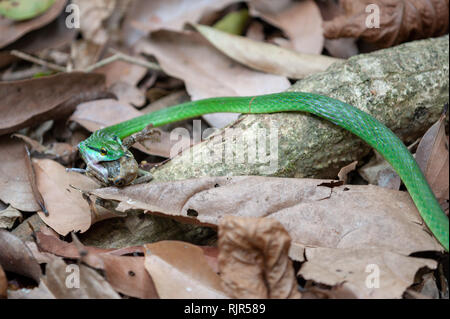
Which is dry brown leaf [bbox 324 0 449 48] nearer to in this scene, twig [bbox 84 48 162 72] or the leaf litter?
the leaf litter

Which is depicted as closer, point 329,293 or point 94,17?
point 329,293

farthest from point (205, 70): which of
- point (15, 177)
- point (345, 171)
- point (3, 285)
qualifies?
point (3, 285)

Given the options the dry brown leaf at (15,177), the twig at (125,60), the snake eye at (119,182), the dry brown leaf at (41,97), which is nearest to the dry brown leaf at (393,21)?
the twig at (125,60)

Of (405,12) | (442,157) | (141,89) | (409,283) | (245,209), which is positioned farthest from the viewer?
(141,89)

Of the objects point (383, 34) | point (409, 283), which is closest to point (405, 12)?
point (383, 34)

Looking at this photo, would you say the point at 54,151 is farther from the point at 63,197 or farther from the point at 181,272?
the point at 181,272
